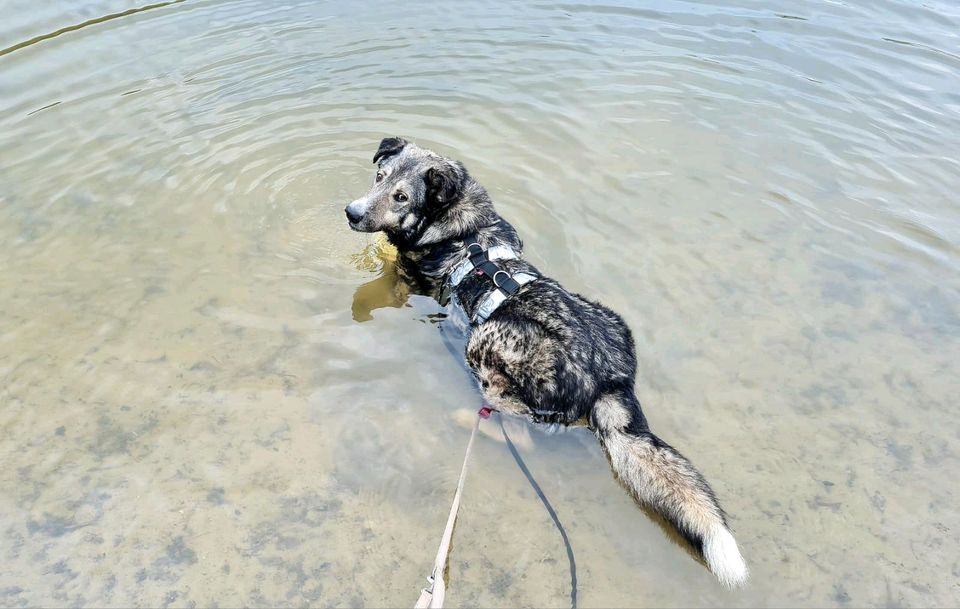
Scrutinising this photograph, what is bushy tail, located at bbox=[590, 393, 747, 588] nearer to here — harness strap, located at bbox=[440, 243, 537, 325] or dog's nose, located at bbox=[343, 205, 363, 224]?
harness strap, located at bbox=[440, 243, 537, 325]

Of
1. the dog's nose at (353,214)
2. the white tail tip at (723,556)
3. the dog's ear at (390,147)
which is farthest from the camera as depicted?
the dog's ear at (390,147)

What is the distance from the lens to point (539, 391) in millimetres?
4957

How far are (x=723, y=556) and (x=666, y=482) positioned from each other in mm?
546

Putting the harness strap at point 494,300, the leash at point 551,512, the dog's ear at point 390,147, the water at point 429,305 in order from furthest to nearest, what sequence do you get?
the dog's ear at point 390,147
the harness strap at point 494,300
the water at point 429,305
the leash at point 551,512

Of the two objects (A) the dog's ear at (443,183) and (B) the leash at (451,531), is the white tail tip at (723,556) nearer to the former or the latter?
(B) the leash at (451,531)

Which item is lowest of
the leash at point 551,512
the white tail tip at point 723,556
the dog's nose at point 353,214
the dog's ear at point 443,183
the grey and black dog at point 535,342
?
the leash at point 551,512

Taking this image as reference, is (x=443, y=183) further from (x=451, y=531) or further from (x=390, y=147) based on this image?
(x=451, y=531)

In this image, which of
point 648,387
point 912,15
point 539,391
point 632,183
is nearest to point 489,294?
point 539,391

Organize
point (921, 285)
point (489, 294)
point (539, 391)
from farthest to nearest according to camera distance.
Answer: point (921, 285)
point (489, 294)
point (539, 391)

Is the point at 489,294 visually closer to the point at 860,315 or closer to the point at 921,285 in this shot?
the point at 860,315

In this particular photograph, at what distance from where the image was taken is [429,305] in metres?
6.45

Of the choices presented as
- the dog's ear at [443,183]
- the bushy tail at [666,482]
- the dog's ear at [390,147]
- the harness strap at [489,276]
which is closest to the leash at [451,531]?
the harness strap at [489,276]

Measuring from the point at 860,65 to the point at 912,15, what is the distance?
10.2ft

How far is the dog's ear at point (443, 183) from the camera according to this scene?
6145 millimetres
